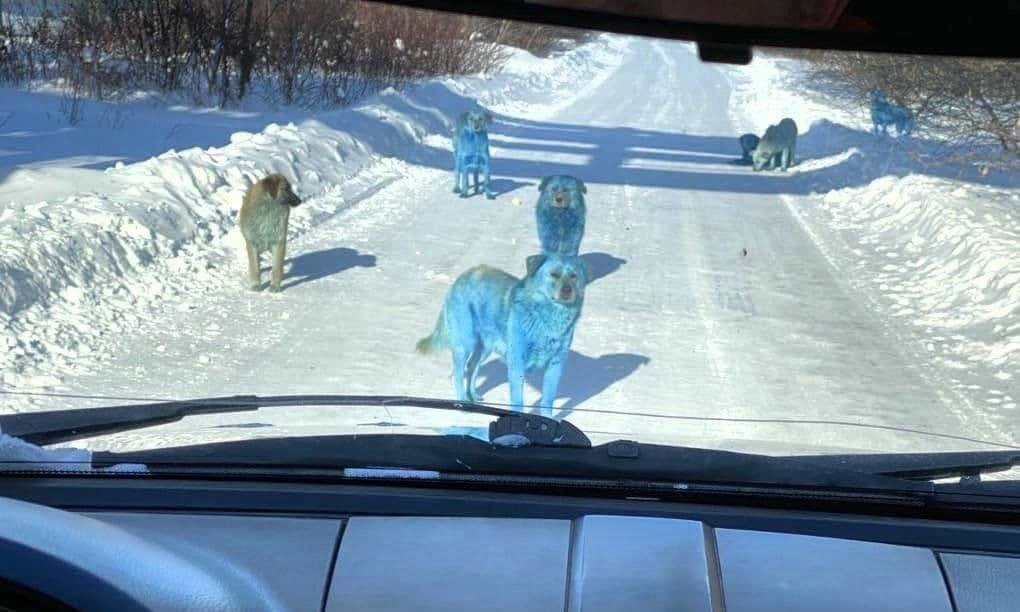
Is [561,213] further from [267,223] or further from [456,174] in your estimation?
[456,174]

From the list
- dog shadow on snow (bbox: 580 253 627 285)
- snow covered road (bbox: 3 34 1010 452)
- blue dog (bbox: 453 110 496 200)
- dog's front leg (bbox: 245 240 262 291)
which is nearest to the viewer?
snow covered road (bbox: 3 34 1010 452)

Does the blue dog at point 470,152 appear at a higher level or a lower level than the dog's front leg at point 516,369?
higher

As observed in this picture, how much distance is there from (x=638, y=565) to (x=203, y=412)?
4.08 feet

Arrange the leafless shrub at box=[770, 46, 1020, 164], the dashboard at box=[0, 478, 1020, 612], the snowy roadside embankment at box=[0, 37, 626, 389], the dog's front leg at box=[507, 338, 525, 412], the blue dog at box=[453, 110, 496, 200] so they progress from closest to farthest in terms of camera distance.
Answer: the dashboard at box=[0, 478, 1020, 612]
the leafless shrub at box=[770, 46, 1020, 164]
the dog's front leg at box=[507, 338, 525, 412]
the snowy roadside embankment at box=[0, 37, 626, 389]
the blue dog at box=[453, 110, 496, 200]

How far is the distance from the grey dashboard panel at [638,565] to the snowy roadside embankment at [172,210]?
1.71 metres

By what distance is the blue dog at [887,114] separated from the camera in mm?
6349

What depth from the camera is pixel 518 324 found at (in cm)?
558

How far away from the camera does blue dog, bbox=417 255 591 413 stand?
18.3ft

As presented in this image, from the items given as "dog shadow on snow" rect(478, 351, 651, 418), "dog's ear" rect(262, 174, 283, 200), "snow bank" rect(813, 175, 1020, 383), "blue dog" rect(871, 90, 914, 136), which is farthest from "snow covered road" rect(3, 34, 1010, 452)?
"blue dog" rect(871, 90, 914, 136)

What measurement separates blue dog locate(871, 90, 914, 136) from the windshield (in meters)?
0.04

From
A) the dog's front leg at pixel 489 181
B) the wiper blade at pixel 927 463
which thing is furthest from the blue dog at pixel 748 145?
the wiper blade at pixel 927 463

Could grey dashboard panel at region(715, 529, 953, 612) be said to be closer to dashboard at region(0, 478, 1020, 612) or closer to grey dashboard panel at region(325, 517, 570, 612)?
dashboard at region(0, 478, 1020, 612)

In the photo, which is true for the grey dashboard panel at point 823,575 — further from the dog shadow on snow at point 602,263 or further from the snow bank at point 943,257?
the dog shadow on snow at point 602,263

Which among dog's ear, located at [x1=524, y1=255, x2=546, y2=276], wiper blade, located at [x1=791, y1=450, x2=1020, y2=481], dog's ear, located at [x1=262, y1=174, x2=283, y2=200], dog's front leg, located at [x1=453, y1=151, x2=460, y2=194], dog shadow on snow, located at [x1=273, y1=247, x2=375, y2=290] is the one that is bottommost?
dog shadow on snow, located at [x1=273, y1=247, x2=375, y2=290]
